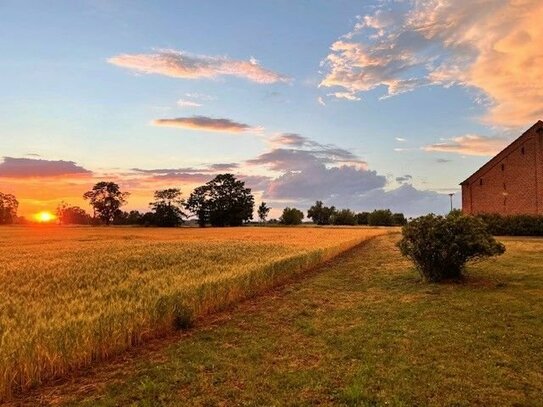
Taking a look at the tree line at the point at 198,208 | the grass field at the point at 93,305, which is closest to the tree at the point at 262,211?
the tree line at the point at 198,208

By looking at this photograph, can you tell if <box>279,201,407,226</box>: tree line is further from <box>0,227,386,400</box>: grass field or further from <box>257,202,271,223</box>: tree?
<box>0,227,386,400</box>: grass field

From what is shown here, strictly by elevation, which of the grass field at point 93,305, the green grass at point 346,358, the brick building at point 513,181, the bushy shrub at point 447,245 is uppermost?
the brick building at point 513,181

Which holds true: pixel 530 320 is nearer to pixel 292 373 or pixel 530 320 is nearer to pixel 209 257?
pixel 292 373

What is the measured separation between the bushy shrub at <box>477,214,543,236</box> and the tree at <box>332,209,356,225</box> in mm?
97787

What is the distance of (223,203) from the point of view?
430 ft

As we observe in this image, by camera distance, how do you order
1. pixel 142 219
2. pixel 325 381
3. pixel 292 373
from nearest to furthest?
pixel 325 381 < pixel 292 373 < pixel 142 219

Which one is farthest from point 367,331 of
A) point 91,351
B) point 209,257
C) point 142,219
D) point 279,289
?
point 142,219

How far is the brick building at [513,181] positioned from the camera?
194ft

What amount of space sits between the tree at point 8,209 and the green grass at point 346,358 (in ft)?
449

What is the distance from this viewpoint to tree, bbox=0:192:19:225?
431ft

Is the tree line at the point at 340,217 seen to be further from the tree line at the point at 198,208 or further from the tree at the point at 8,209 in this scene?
the tree at the point at 8,209

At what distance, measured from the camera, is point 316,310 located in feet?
49.9

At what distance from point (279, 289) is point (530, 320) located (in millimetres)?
10429

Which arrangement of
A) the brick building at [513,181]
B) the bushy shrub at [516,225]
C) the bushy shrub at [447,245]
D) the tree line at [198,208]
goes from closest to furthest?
the bushy shrub at [447,245]
the bushy shrub at [516,225]
the brick building at [513,181]
the tree line at [198,208]
